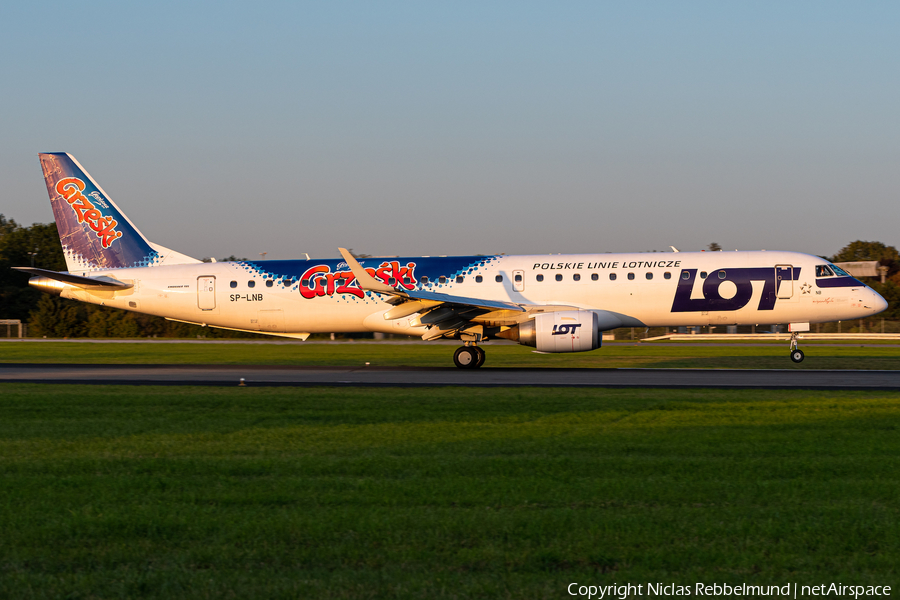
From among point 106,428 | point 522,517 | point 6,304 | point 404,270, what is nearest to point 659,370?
point 404,270

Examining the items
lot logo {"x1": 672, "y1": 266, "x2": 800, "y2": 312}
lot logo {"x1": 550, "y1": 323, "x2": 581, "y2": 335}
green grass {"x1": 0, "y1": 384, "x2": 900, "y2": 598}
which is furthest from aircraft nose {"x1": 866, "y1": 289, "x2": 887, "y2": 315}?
green grass {"x1": 0, "y1": 384, "x2": 900, "y2": 598}

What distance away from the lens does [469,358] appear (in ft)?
84.7

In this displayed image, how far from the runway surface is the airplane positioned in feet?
5.38

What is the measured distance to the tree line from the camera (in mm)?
62969

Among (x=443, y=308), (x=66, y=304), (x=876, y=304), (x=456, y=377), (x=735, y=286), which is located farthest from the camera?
(x=66, y=304)

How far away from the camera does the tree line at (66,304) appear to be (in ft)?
207

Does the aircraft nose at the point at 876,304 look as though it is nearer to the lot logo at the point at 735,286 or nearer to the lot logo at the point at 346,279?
the lot logo at the point at 735,286

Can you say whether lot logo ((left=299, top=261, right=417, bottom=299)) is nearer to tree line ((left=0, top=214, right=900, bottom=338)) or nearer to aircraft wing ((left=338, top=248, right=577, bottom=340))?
aircraft wing ((left=338, top=248, right=577, bottom=340))

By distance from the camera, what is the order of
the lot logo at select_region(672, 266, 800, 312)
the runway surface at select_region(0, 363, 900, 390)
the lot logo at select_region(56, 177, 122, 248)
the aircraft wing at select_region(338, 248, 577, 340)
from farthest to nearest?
the lot logo at select_region(56, 177, 122, 248), the lot logo at select_region(672, 266, 800, 312), the aircraft wing at select_region(338, 248, 577, 340), the runway surface at select_region(0, 363, 900, 390)

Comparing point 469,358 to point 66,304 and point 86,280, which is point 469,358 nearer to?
point 86,280

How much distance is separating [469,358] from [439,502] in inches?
730

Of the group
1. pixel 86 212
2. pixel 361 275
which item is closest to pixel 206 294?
pixel 86 212

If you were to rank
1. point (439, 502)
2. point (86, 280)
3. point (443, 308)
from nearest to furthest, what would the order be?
point (439, 502) < point (443, 308) < point (86, 280)

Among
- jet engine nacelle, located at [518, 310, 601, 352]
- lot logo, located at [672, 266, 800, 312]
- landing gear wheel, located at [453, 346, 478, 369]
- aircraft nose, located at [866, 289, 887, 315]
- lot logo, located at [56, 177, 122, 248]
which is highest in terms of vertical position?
lot logo, located at [56, 177, 122, 248]
